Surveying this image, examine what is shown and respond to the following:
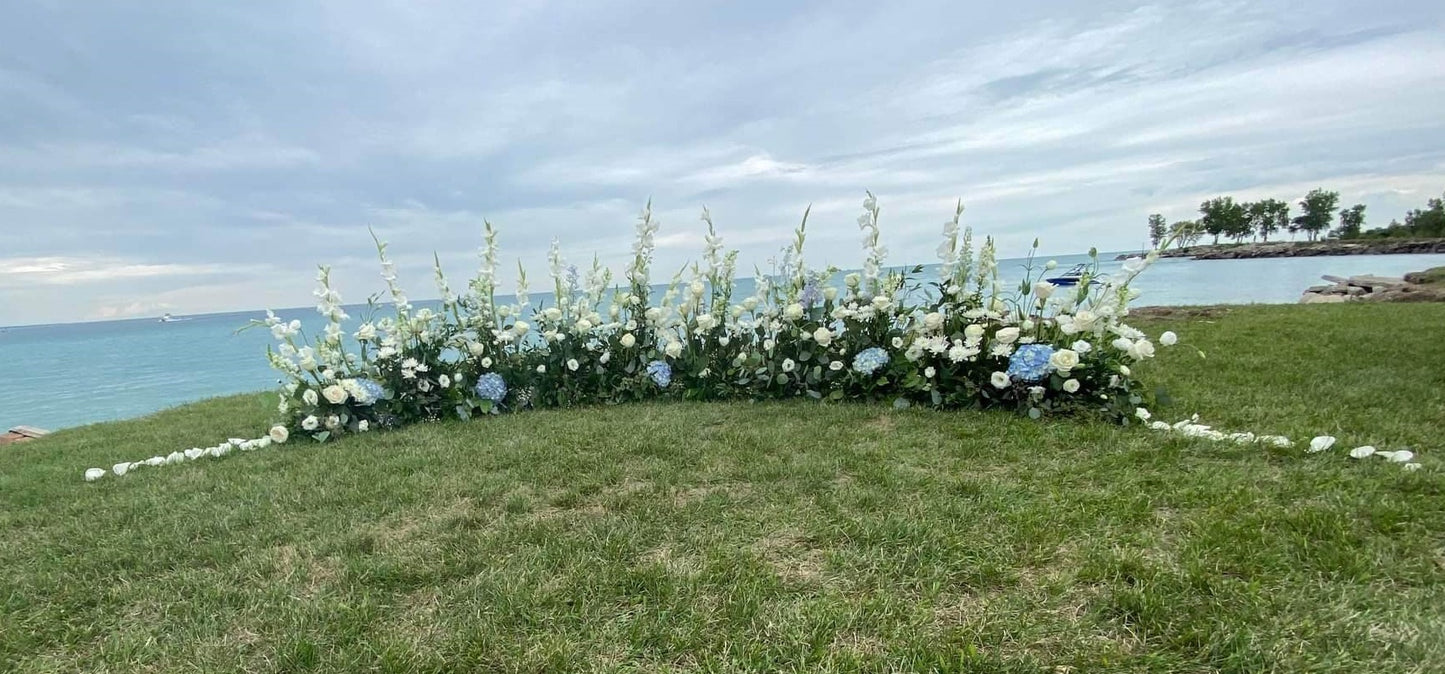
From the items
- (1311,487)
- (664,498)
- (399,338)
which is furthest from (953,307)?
(399,338)

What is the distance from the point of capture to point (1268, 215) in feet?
179

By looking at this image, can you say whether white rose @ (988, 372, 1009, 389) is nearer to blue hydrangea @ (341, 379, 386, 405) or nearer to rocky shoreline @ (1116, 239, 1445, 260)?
blue hydrangea @ (341, 379, 386, 405)

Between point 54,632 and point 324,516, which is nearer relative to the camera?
point 54,632

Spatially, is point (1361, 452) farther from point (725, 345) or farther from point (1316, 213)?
point (1316, 213)

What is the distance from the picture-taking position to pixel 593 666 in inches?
58.3

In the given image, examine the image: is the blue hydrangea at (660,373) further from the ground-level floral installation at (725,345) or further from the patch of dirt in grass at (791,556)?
the patch of dirt in grass at (791,556)

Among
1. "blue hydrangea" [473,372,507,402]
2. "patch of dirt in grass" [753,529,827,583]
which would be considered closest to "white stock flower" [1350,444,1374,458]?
"patch of dirt in grass" [753,529,827,583]

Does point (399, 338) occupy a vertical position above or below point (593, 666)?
above

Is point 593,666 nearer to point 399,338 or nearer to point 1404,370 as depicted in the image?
point 399,338

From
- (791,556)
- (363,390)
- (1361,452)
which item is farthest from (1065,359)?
(363,390)

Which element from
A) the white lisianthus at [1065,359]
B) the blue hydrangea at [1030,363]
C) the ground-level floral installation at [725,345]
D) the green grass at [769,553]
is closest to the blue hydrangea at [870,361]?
the ground-level floral installation at [725,345]

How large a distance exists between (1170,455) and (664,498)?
2068 mm

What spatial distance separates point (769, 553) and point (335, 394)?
310cm

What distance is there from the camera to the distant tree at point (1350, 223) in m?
53.6
